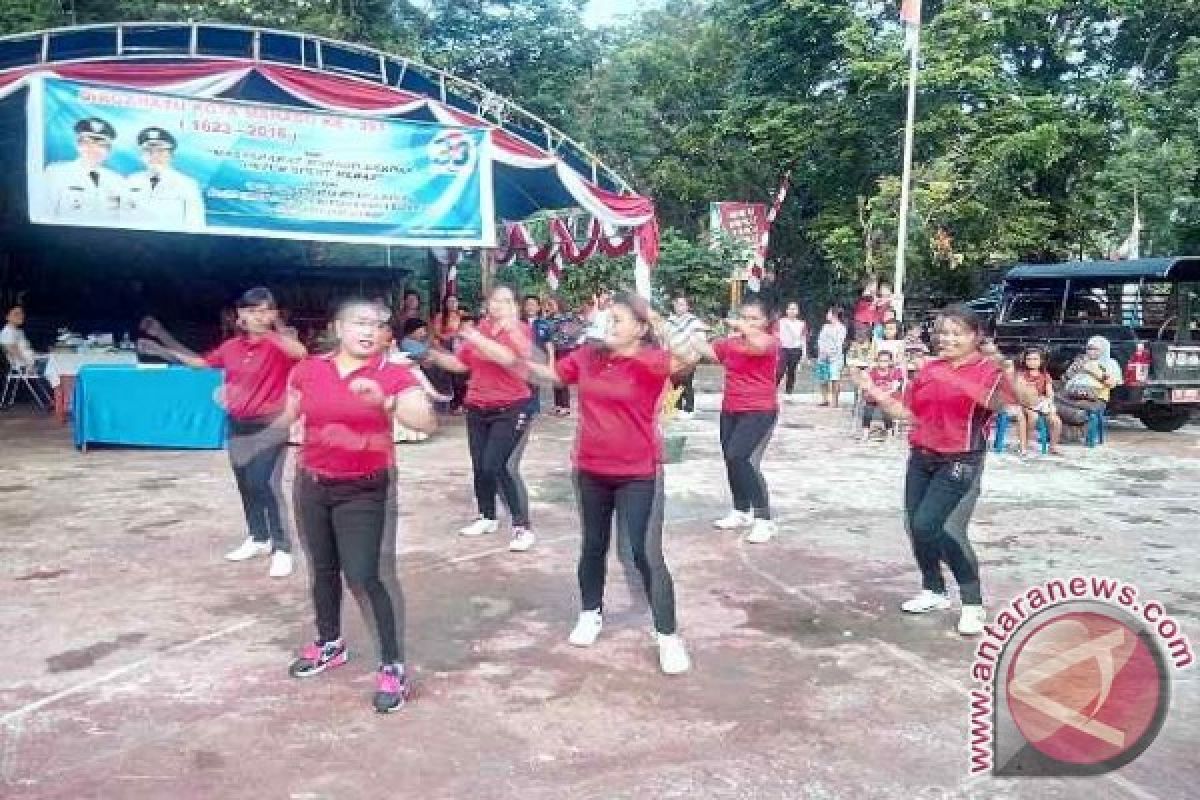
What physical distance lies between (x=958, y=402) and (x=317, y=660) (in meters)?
2.94

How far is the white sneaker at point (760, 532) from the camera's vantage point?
21.7ft

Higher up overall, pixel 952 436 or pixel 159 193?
pixel 159 193

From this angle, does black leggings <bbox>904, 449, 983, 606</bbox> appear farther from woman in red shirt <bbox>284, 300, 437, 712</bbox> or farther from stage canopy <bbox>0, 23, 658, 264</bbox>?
stage canopy <bbox>0, 23, 658, 264</bbox>

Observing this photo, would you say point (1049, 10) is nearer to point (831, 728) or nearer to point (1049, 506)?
point (1049, 506)

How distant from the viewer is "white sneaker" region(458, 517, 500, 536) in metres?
6.68

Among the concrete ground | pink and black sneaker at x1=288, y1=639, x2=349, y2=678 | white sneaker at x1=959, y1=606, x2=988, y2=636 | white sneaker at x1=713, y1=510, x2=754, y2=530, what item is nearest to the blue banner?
the concrete ground

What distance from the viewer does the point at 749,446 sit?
6.54 m

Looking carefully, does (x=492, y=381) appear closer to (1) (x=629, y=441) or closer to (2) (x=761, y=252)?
(1) (x=629, y=441)

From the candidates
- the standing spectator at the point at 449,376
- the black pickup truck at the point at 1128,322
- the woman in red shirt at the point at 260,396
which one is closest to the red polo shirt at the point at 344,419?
the woman in red shirt at the point at 260,396

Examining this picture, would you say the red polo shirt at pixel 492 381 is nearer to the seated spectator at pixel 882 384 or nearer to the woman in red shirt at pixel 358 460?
the woman in red shirt at pixel 358 460

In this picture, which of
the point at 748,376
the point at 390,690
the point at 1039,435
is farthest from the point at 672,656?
the point at 1039,435

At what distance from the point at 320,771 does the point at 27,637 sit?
6.75 feet

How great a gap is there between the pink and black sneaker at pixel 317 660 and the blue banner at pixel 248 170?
6809 millimetres

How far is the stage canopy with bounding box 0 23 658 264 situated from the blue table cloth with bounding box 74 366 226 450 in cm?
264
